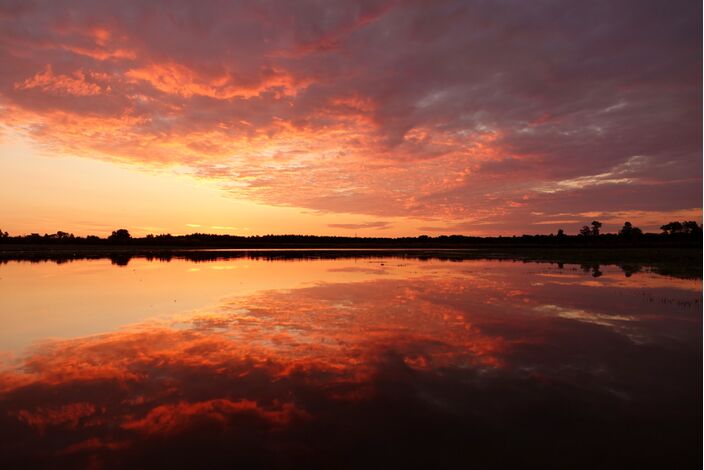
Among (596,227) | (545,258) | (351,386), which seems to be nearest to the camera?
(351,386)

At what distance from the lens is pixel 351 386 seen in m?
9.24

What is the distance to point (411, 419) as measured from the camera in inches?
299

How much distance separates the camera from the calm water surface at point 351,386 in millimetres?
6500

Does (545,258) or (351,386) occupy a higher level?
(545,258)

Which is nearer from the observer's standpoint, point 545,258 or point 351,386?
point 351,386

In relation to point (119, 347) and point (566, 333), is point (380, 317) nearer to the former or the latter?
point (566, 333)

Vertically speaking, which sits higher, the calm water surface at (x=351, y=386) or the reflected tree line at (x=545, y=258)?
the reflected tree line at (x=545, y=258)

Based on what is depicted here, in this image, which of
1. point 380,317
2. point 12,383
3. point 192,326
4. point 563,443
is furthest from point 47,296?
point 563,443

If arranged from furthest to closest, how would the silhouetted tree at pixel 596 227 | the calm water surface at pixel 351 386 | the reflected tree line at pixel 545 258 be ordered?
the silhouetted tree at pixel 596 227 < the reflected tree line at pixel 545 258 < the calm water surface at pixel 351 386

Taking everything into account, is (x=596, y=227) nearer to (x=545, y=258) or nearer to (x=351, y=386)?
(x=545, y=258)

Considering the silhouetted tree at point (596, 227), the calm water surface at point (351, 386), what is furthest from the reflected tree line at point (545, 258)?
the silhouetted tree at point (596, 227)

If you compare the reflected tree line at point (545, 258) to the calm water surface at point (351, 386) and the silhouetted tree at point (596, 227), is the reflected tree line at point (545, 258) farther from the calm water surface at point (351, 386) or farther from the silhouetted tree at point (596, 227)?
the silhouetted tree at point (596, 227)

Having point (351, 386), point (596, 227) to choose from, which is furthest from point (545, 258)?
point (596, 227)

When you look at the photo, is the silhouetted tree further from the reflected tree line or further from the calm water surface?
the calm water surface
